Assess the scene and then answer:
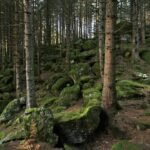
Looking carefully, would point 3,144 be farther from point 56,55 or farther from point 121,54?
point 56,55

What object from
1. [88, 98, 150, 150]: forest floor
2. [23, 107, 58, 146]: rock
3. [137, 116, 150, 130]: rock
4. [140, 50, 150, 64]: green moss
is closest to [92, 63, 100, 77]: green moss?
[140, 50, 150, 64]: green moss

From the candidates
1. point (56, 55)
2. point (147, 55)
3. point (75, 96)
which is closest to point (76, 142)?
point (75, 96)

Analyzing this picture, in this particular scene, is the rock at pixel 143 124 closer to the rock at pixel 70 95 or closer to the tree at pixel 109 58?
the tree at pixel 109 58

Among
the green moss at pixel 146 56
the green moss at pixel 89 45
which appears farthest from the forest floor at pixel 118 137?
the green moss at pixel 89 45

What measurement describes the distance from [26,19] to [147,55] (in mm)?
11882

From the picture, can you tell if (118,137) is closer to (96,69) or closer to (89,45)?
(96,69)

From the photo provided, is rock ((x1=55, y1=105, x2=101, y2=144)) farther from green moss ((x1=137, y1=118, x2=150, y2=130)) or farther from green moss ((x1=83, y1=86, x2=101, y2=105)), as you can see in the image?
green moss ((x1=83, y1=86, x2=101, y2=105))

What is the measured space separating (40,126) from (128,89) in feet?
17.3

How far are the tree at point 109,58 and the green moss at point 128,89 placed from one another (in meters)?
2.64

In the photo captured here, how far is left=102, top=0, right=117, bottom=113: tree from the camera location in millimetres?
8078

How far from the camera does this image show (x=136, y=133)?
7656mm

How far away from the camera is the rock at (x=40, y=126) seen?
714 centimetres

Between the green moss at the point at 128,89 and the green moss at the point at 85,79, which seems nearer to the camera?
the green moss at the point at 128,89

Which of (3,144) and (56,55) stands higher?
(56,55)
